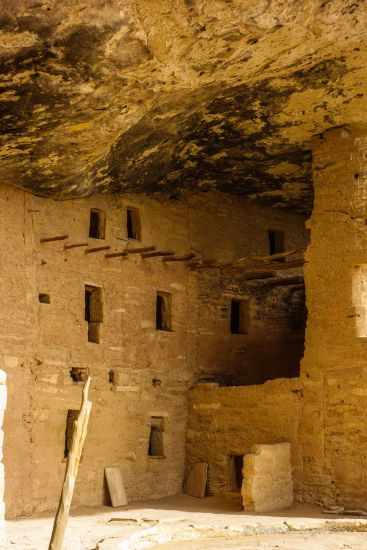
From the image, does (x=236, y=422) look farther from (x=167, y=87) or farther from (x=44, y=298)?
(x=167, y=87)

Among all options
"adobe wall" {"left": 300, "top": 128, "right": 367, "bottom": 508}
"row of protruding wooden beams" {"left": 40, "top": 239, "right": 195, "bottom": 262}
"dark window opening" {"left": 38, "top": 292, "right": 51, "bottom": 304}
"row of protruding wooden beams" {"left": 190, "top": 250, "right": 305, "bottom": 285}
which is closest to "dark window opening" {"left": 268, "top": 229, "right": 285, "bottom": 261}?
"row of protruding wooden beams" {"left": 190, "top": 250, "right": 305, "bottom": 285}

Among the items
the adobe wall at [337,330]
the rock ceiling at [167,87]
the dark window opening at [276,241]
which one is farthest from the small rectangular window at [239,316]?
the adobe wall at [337,330]

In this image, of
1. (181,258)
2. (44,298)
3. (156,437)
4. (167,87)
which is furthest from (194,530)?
(181,258)

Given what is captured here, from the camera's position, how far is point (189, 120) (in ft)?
54.1

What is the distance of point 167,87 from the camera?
46.9 ft

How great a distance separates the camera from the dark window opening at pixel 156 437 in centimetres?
1872

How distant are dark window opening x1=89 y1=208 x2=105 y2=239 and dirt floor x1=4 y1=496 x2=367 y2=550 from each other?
5.09 meters

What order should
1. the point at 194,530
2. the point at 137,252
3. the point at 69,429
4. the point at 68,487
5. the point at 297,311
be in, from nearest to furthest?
1. the point at 68,487
2. the point at 194,530
3. the point at 69,429
4. the point at 137,252
5. the point at 297,311

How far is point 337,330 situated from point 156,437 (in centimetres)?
429

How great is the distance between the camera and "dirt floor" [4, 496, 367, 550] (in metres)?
12.9

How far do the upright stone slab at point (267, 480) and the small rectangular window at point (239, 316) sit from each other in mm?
4325

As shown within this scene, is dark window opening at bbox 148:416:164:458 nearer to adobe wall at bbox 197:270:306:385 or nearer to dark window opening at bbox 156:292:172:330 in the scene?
adobe wall at bbox 197:270:306:385

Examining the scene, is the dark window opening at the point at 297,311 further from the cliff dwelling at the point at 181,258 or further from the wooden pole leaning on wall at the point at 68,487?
the wooden pole leaning on wall at the point at 68,487

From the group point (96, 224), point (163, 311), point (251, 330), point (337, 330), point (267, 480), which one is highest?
point (96, 224)
